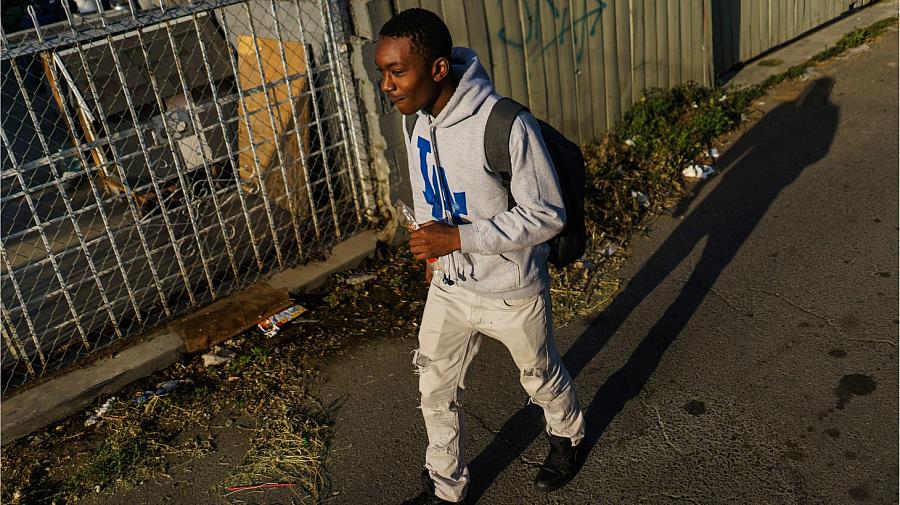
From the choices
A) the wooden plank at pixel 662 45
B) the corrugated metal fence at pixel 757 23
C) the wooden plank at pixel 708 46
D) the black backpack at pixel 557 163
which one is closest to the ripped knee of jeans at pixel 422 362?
the black backpack at pixel 557 163

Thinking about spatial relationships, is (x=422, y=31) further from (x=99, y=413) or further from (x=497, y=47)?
Answer: (x=497, y=47)

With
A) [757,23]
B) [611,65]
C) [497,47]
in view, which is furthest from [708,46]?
[497,47]

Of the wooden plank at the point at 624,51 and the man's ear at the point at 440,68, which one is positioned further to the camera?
the wooden plank at the point at 624,51

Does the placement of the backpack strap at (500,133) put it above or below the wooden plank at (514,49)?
above

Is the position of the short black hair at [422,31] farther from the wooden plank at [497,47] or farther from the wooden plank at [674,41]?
the wooden plank at [674,41]

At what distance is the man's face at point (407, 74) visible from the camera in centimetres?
265

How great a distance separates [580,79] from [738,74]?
7.82 feet

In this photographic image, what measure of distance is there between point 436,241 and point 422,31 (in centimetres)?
69

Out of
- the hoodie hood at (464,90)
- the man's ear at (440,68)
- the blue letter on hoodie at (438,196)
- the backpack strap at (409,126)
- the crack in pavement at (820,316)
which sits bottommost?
the crack in pavement at (820,316)

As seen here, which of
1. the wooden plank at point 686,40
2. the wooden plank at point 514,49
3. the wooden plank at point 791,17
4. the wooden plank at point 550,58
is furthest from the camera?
the wooden plank at point 791,17

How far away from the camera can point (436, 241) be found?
2.77 m

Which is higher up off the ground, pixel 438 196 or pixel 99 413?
pixel 438 196

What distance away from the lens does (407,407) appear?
417 cm

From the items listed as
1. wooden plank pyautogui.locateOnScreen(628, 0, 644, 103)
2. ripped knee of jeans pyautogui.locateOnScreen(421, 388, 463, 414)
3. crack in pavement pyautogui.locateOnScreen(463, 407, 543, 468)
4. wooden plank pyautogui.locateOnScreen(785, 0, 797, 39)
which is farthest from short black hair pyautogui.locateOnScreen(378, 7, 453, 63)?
wooden plank pyautogui.locateOnScreen(785, 0, 797, 39)
